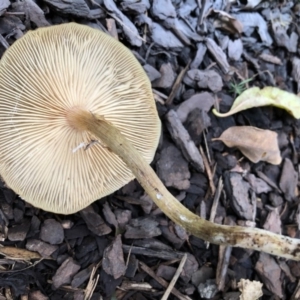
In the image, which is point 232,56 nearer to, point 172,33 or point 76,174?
point 172,33

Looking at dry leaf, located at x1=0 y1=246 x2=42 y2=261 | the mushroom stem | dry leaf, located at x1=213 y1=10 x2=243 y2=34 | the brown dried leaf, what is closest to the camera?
the mushroom stem

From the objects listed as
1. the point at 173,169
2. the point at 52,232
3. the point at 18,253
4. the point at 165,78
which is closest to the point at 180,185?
the point at 173,169

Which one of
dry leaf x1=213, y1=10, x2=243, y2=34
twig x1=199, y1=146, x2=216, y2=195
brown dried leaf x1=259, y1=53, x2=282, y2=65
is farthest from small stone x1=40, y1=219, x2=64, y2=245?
brown dried leaf x1=259, y1=53, x2=282, y2=65

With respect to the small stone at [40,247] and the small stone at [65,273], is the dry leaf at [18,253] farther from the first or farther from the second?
the small stone at [65,273]

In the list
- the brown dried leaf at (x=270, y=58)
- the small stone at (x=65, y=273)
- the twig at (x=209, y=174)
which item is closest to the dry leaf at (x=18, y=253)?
the small stone at (x=65, y=273)

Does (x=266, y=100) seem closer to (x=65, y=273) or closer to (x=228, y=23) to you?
(x=228, y=23)

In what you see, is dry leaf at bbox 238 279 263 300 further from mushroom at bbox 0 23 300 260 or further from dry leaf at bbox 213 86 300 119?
dry leaf at bbox 213 86 300 119
